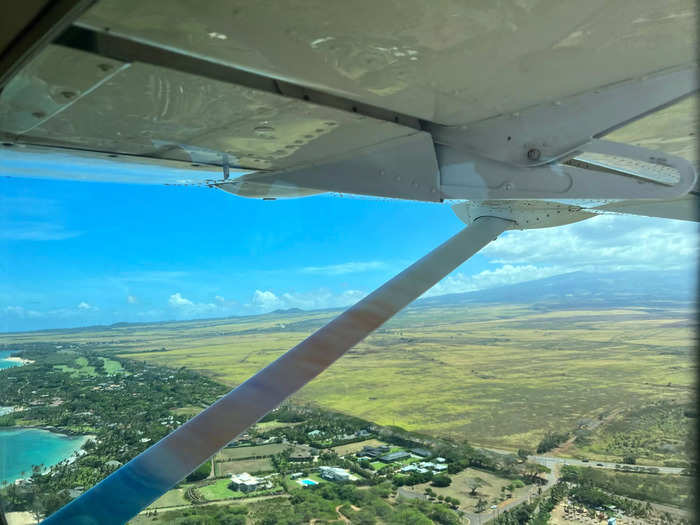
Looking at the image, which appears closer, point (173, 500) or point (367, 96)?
point (367, 96)

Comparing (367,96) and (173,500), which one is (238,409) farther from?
(173,500)

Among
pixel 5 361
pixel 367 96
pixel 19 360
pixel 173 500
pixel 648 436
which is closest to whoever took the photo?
pixel 367 96

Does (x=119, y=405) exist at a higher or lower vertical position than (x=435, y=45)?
lower

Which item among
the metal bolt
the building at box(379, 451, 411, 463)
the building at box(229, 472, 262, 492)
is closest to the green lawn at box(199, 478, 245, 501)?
the building at box(229, 472, 262, 492)

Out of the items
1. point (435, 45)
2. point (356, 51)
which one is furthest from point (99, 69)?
point (435, 45)

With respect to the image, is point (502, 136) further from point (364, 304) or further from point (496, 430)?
point (496, 430)

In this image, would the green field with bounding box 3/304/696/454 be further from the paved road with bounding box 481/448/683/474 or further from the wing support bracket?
the wing support bracket

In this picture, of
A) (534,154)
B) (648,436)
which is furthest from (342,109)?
(648,436)
